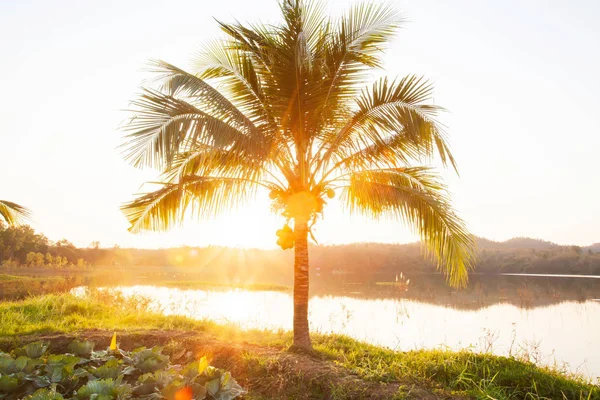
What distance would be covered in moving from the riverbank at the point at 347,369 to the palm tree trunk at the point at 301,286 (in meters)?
0.35

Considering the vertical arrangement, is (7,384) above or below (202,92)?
below

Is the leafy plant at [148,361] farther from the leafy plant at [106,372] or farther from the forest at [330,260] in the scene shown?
the forest at [330,260]

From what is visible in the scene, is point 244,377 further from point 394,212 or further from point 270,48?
point 270,48

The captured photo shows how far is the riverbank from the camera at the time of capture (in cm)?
459

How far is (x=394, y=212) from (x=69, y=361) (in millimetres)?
5227

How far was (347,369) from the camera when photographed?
525 cm

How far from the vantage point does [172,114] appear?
578 cm

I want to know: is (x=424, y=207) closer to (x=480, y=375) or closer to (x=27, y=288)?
(x=480, y=375)

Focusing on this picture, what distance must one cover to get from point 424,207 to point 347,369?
9.51ft

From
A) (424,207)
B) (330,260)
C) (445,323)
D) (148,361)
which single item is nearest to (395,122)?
(424,207)

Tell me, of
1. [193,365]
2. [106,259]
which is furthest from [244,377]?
[106,259]

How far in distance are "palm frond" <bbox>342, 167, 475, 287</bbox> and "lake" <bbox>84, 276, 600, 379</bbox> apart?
2.39 metres

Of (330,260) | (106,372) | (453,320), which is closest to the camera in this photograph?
(106,372)

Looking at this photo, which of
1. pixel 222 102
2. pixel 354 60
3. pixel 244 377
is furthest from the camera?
pixel 354 60
